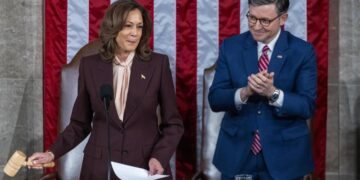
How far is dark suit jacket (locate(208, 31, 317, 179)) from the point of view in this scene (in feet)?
8.48

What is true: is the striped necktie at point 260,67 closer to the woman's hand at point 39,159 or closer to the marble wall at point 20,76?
the woman's hand at point 39,159

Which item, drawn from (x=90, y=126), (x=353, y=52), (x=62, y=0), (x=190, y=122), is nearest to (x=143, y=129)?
(x=90, y=126)

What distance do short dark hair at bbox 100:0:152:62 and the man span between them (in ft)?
1.37

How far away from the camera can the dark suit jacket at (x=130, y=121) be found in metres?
2.78

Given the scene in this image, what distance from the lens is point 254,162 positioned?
2607 mm

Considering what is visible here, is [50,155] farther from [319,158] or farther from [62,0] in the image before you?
[319,158]

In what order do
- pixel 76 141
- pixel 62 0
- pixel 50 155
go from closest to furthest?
pixel 50 155 → pixel 76 141 → pixel 62 0

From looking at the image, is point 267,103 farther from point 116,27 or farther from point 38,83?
point 38,83

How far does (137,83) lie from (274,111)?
2.00ft

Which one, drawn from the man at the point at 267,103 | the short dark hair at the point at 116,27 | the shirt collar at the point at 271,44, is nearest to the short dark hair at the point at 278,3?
the man at the point at 267,103

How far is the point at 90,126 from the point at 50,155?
35 cm

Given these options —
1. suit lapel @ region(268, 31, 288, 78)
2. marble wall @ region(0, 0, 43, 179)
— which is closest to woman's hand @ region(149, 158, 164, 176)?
suit lapel @ region(268, 31, 288, 78)

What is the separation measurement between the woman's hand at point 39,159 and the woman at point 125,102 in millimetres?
120

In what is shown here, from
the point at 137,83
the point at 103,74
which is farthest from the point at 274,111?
the point at 103,74
